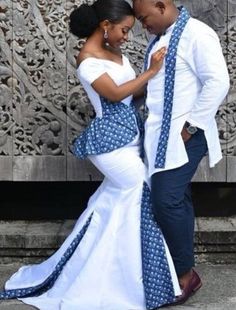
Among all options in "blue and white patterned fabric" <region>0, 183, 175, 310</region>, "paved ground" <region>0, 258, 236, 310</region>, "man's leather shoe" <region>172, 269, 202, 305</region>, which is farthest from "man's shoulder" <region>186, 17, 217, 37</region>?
"paved ground" <region>0, 258, 236, 310</region>

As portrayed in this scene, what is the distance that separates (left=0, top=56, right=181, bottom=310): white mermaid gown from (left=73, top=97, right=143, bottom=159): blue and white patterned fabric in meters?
0.04

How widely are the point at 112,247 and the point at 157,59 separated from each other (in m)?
1.12

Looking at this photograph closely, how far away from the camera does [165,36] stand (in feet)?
14.5

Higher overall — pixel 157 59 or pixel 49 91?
pixel 157 59

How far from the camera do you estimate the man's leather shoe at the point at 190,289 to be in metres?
4.57

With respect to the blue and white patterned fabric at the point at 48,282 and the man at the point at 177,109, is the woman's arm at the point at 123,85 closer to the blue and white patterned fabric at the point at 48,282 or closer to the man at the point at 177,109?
the man at the point at 177,109

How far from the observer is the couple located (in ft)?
14.3

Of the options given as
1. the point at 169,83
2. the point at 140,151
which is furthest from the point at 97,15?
the point at 140,151

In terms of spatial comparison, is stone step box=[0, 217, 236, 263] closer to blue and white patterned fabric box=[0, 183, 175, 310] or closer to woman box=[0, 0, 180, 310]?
woman box=[0, 0, 180, 310]

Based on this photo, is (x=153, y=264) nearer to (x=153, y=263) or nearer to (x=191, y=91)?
(x=153, y=263)

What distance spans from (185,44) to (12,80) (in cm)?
155

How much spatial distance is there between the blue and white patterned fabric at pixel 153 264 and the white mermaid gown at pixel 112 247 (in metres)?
0.02

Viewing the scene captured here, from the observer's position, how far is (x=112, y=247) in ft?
14.8

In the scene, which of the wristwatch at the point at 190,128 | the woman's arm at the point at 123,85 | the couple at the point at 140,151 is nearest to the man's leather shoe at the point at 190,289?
the couple at the point at 140,151
